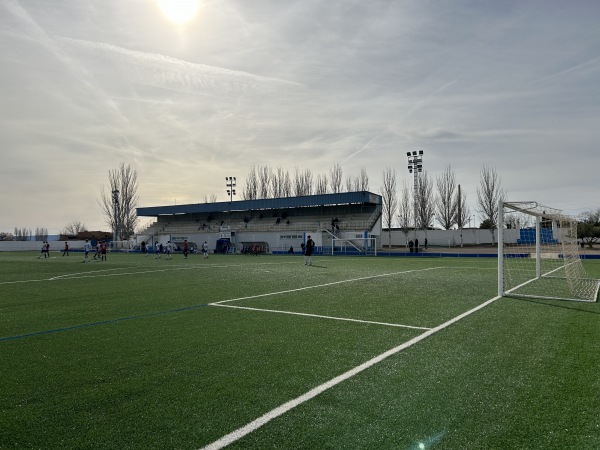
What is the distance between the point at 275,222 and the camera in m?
60.8

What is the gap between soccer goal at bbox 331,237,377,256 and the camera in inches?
1747

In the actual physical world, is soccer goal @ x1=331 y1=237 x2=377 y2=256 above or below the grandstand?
below

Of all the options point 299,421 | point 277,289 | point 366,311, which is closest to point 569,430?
point 299,421

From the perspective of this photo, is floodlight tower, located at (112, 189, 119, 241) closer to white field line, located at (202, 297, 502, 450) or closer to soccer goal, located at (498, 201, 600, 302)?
soccer goal, located at (498, 201, 600, 302)

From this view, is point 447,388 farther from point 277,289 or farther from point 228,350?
point 277,289

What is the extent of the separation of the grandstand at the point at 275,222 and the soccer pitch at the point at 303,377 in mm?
37746

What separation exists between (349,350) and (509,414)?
2335 millimetres

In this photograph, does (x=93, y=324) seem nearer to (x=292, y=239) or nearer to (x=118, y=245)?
(x=292, y=239)

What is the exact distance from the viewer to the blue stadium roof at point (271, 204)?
5328 centimetres

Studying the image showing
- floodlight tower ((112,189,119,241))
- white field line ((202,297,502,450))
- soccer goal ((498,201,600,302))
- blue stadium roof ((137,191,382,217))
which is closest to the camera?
white field line ((202,297,502,450))

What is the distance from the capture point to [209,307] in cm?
909

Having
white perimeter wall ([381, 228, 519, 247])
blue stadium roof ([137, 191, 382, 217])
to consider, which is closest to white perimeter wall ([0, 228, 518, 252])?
white perimeter wall ([381, 228, 519, 247])

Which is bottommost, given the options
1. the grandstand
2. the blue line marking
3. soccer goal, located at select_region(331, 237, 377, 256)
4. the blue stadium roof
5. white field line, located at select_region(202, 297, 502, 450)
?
the blue line marking

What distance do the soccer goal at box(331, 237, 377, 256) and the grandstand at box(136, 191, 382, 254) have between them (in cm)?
16
